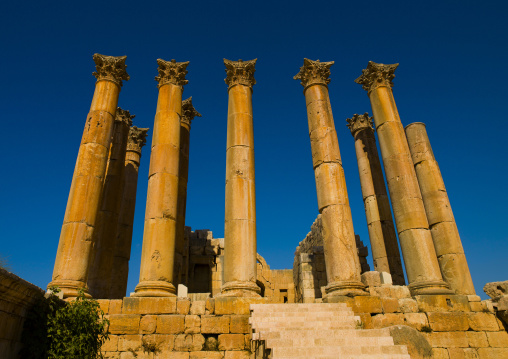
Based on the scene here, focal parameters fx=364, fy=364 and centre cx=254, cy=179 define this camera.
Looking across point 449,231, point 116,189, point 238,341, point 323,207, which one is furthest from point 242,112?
point 449,231

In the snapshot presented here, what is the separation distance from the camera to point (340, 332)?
34.8ft

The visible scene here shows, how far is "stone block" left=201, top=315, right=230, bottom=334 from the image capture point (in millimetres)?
12352

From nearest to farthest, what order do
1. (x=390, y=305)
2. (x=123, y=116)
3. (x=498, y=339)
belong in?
(x=498, y=339) < (x=390, y=305) < (x=123, y=116)

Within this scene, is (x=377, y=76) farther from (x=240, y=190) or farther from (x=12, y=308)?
(x=12, y=308)

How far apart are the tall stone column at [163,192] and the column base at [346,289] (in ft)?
20.6

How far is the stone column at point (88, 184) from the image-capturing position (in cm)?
1362

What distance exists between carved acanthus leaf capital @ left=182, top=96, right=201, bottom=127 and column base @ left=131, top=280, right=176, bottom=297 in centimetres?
1222

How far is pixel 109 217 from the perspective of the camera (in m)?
19.6

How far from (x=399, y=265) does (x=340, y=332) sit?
11209 mm

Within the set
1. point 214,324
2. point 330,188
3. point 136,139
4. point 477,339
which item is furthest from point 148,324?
point 136,139

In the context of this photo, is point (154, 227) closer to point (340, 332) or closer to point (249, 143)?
point (249, 143)

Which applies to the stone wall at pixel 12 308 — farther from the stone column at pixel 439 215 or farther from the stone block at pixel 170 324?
the stone column at pixel 439 215

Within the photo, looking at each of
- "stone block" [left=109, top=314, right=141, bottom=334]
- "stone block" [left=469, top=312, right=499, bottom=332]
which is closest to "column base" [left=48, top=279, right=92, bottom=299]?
"stone block" [left=109, top=314, right=141, bottom=334]

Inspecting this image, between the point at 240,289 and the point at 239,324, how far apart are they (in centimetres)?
146
